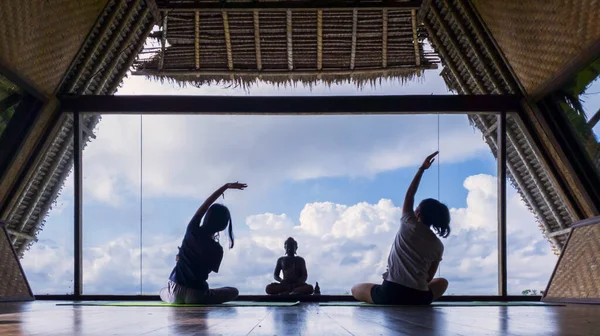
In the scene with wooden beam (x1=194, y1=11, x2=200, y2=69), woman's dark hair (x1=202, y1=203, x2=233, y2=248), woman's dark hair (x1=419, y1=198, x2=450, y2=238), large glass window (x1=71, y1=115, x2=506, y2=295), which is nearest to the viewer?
woman's dark hair (x1=419, y1=198, x2=450, y2=238)

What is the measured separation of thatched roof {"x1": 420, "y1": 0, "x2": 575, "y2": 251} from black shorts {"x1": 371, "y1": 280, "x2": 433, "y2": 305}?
7.41ft

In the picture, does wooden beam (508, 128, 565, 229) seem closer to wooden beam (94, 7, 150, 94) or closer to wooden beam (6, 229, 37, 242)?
wooden beam (94, 7, 150, 94)

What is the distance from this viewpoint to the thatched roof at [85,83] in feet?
18.6

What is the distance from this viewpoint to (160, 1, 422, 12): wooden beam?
5875mm

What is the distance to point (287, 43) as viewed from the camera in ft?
21.0

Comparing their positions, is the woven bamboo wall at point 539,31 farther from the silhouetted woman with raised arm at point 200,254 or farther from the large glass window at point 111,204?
the large glass window at point 111,204

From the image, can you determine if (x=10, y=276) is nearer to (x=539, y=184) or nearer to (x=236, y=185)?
(x=236, y=185)

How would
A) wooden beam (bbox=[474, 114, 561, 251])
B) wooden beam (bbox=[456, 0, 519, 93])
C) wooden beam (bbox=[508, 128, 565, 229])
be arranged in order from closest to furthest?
wooden beam (bbox=[456, 0, 519, 93]) < wooden beam (bbox=[508, 128, 565, 229]) < wooden beam (bbox=[474, 114, 561, 251])

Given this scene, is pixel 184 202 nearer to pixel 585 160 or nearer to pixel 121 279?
pixel 121 279

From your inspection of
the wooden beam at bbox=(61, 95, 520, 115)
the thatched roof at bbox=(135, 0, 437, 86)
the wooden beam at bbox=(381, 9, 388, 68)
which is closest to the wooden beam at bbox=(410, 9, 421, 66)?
the thatched roof at bbox=(135, 0, 437, 86)

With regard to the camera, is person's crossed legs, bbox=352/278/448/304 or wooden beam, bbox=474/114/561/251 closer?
person's crossed legs, bbox=352/278/448/304

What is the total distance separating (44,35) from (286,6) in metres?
2.03

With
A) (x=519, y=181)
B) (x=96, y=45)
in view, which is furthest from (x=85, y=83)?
(x=519, y=181)

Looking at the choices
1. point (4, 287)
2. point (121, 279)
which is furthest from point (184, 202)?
point (4, 287)
